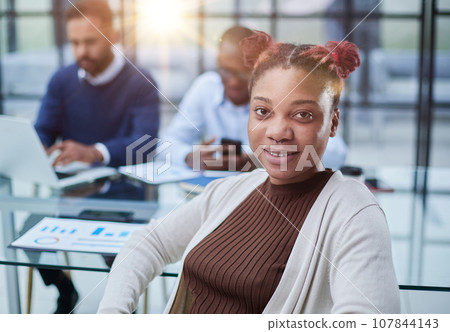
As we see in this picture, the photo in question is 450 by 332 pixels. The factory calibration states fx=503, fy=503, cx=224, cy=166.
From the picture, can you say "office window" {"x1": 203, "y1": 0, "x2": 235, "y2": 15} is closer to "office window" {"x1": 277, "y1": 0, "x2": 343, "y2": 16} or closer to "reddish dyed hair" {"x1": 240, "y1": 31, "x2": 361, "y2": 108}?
"office window" {"x1": 277, "y1": 0, "x2": 343, "y2": 16}

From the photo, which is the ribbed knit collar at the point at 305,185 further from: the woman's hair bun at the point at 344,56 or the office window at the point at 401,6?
the office window at the point at 401,6

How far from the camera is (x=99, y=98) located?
2348 mm

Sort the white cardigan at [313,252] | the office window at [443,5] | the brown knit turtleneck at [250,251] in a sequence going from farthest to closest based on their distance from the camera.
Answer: the office window at [443,5]
the brown knit turtleneck at [250,251]
the white cardigan at [313,252]

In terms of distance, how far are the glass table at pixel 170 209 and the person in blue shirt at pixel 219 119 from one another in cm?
19

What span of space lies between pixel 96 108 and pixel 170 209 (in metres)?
1.04

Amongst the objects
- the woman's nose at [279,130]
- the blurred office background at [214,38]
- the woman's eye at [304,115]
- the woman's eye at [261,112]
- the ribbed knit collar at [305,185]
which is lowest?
the ribbed knit collar at [305,185]

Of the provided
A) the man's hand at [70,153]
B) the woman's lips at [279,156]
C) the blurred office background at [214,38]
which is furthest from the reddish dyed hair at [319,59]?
the blurred office background at [214,38]

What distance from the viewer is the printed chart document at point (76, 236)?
3.82 feet

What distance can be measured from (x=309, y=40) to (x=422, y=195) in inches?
37.3

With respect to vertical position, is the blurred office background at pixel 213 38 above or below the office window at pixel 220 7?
below

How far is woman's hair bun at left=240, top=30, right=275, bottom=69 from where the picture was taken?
95cm

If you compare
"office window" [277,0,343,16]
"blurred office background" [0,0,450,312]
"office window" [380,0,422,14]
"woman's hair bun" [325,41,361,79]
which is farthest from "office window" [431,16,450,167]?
"woman's hair bun" [325,41,361,79]
